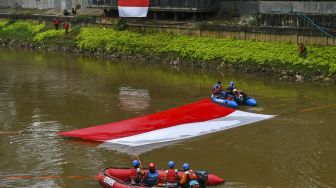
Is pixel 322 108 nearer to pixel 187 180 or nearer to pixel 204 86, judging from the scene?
pixel 204 86

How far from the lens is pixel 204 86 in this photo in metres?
36.2

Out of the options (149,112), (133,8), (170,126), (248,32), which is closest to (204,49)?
(248,32)

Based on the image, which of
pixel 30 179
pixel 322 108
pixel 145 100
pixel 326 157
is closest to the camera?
pixel 30 179

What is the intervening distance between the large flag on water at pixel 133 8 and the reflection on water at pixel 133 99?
14.4 meters

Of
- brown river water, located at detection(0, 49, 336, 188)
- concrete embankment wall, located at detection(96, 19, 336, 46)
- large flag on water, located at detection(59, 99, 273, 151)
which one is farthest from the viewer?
concrete embankment wall, located at detection(96, 19, 336, 46)

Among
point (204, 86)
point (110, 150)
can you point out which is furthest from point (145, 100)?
point (110, 150)

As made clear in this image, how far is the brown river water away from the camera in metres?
20.7

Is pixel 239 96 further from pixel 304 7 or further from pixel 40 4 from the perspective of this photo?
pixel 40 4

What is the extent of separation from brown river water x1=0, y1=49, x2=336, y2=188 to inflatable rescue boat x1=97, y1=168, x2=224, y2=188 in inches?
27.9

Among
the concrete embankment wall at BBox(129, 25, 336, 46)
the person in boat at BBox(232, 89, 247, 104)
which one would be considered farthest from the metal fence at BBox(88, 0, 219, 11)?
the person in boat at BBox(232, 89, 247, 104)

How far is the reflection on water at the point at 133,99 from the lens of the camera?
30984mm

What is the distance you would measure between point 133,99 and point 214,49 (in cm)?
1131

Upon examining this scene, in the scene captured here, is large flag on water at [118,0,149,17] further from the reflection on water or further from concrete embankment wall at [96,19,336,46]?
the reflection on water

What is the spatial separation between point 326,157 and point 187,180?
7299mm
